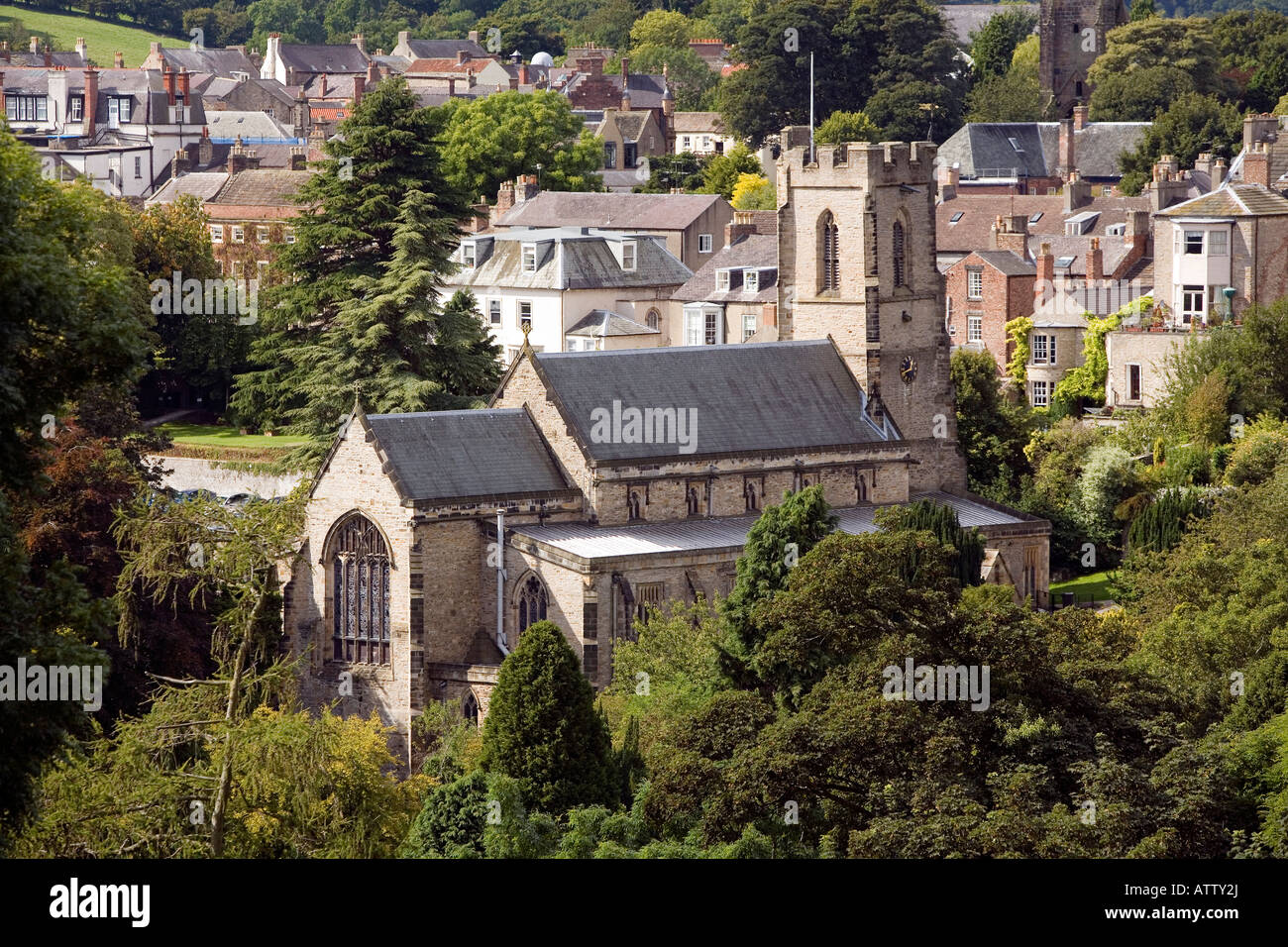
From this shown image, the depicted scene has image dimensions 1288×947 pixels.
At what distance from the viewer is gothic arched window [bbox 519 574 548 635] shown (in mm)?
47312

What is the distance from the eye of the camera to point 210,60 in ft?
579

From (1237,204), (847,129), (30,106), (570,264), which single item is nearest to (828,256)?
(570,264)

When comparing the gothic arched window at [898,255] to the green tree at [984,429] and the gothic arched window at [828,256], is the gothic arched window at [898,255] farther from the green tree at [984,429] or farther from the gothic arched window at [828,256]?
the green tree at [984,429]

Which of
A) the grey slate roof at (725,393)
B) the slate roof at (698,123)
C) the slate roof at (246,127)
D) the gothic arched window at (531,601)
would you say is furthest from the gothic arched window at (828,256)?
the slate roof at (698,123)

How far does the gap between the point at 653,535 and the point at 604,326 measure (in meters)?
27.9

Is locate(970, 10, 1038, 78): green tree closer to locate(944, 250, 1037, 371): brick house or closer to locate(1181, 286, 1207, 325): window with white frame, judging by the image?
locate(944, 250, 1037, 371): brick house

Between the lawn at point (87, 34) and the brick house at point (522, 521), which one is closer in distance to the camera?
the brick house at point (522, 521)

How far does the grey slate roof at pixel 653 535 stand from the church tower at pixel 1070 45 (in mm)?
98010

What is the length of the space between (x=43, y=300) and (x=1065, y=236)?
229ft

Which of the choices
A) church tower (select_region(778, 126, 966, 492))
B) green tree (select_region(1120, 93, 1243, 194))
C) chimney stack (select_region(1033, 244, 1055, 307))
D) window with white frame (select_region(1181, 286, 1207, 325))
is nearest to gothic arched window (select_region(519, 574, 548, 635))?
church tower (select_region(778, 126, 966, 492))

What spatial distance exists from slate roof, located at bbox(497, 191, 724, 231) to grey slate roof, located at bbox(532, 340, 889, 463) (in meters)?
39.6

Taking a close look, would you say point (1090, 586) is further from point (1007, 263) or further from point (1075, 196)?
point (1075, 196)

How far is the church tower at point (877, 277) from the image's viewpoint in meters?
54.8

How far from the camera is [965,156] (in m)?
121
